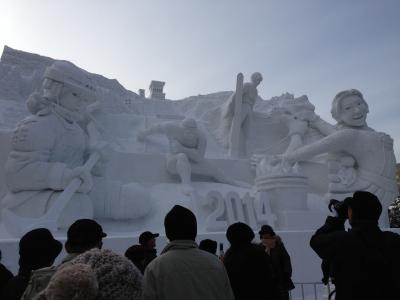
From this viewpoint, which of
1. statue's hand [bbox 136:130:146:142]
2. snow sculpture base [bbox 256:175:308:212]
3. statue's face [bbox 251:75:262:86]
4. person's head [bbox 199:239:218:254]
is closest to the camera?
person's head [bbox 199:239:218:254]

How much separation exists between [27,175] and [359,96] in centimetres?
702

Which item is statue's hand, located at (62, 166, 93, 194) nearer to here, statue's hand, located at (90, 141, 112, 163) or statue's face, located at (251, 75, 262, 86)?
statue's hand, located at (90, 141, 112, 163)

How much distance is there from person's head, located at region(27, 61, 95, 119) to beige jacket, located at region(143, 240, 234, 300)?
224 inches

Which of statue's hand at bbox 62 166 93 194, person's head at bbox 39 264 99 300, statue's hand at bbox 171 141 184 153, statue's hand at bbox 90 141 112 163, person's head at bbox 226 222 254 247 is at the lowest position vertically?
person's head at bbox 39 264 99 300

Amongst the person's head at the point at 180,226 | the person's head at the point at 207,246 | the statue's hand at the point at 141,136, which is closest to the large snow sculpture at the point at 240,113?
the statue's hand at the point at 141,136

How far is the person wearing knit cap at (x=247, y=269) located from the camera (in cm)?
250

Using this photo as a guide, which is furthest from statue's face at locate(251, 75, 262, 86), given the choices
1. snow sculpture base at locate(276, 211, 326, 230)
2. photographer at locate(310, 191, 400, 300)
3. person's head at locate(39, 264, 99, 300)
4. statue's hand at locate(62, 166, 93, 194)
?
person's head at locate(39, 264, 99, 300)

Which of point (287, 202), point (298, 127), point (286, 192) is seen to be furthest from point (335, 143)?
point (298, 127)

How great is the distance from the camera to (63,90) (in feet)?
23.2

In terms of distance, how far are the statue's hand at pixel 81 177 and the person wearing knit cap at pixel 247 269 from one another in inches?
180

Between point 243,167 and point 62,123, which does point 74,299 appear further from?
point 243,167

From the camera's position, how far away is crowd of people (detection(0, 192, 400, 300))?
1615 millimetres

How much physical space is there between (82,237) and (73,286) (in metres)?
0.70

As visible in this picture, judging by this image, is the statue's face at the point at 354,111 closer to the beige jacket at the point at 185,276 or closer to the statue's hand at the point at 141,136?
the statue's hand at the point at 141,136
